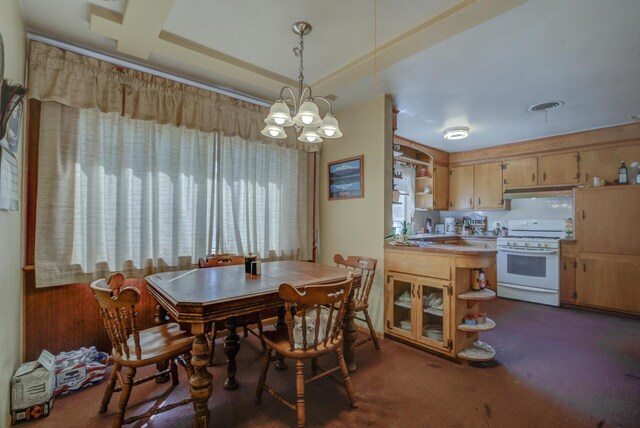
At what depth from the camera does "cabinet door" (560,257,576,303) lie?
4.05 m

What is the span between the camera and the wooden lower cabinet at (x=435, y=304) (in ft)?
8.13

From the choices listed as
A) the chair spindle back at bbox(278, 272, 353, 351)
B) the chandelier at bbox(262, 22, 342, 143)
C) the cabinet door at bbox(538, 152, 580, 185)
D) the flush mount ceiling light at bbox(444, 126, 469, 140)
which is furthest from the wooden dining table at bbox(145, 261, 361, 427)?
the cabinet door at bbox(538, 152, 580, 185)


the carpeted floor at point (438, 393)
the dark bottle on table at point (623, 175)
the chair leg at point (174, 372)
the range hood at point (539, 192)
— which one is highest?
the dark bottle on table at point (623, 175)

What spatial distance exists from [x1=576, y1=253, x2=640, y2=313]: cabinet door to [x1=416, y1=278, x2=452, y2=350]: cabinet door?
2.82m

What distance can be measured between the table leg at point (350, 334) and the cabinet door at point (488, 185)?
4.05 metres

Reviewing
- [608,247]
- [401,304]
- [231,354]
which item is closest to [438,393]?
[401,304]

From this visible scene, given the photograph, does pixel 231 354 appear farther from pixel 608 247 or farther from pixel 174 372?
pixel 608 247

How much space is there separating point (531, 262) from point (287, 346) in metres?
4.23

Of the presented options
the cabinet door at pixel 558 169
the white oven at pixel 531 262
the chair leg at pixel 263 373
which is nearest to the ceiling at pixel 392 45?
the cabinet door at pixel 558 169

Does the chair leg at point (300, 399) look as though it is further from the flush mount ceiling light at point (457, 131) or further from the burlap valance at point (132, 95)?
the flush mount ceiling light at point (457, 131)

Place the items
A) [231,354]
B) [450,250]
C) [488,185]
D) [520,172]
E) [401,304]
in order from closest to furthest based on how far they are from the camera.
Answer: [231,354], [450,250], [401,304], [520,172], [488,185]

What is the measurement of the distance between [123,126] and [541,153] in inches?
219

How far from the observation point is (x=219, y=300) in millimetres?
1466

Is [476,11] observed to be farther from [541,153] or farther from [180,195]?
[541,153]
